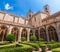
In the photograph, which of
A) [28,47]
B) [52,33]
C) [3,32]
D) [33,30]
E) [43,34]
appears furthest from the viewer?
[33,30]

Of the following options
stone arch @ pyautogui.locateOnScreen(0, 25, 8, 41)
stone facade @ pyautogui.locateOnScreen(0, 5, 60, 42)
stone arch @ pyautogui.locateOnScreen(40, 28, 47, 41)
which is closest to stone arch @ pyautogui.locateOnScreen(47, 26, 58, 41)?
stone facade @ pyautogui.locateOnScreen(0, 5, 60, 42)

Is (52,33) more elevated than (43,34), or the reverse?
(52,33)

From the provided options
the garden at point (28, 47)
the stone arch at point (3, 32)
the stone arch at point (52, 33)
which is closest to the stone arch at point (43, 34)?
the stone arch at point (52, 33)

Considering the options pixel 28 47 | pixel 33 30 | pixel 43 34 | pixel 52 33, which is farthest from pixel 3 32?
pixel 28 47

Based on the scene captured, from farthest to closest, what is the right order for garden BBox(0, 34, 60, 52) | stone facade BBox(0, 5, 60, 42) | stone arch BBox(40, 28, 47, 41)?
Result: stone arch BBox(40, 28, 47, 41) < stone facade BBox(0, 5, 60, 42) < garden BBox(0, 34, 60, 52)

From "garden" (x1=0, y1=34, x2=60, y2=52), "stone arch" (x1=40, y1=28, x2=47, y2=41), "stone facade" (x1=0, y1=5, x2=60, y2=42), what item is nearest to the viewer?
"garden" (x1=0, y1=34, x2=60, y2=52)

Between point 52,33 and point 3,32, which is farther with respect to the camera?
point 3,32

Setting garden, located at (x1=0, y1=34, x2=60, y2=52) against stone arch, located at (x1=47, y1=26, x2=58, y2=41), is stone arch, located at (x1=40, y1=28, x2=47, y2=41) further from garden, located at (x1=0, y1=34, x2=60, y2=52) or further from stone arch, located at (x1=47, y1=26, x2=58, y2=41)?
garden, located at (x1=0, y1=34, x2=60, y2=52)

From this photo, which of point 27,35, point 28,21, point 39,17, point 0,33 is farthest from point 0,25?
point 28,21

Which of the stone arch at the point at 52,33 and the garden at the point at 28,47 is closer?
the garden at the point at 28,47

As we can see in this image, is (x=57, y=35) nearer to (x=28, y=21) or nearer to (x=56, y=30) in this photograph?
(x=56, y=30)

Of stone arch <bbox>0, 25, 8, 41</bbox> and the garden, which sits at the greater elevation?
stone arch <bbox>0, 25, 8, 41</bbox>

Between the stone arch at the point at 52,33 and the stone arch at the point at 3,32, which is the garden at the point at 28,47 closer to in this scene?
the stone arch at the point at 3,32

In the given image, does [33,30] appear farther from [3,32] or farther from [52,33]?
[3,32]
